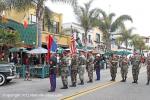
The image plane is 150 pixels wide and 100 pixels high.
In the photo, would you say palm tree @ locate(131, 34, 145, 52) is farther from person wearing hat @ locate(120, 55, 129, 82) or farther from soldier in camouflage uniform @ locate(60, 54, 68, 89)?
soldier in camouflage uniform @ locate(60, 54, 68, 89)

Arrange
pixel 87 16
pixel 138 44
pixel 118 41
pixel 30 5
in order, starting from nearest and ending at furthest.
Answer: pixel 30 5
pixel 87 16
pixel 118 41
pixel 138 44

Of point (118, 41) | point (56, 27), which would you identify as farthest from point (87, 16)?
point (118, 41)

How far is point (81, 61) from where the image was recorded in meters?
21.5

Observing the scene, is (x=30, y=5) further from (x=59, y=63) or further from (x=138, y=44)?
(x=138, y=44)

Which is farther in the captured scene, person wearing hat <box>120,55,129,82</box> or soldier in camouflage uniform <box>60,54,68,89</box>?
person wearing hat <box>120,55,129,82</box>

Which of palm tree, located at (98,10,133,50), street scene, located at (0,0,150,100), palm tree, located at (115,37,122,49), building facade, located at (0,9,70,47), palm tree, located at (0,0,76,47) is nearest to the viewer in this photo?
street scene, located at (0,0,150,100)

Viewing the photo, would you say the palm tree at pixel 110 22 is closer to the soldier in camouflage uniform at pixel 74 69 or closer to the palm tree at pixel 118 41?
the palm tree at pixel 118 41

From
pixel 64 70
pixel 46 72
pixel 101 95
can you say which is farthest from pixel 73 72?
pixel 46 72

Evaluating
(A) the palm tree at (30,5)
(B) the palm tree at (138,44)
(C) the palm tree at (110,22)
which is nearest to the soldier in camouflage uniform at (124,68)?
(A) the palm tree at (30,5)

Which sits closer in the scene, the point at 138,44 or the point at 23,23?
the point at 23,23

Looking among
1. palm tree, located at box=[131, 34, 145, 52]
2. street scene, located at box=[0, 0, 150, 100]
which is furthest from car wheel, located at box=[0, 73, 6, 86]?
palm tree, located at box=[131, 34, 145, 52]

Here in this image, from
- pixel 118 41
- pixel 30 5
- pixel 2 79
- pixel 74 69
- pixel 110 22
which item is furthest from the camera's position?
pixel 118 41

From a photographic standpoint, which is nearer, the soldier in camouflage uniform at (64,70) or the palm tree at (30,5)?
the soldier in camouflage uniform at (64,70)

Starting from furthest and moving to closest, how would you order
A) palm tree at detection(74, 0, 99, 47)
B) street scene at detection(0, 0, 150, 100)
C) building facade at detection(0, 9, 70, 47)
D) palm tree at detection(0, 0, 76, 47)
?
palm tree at detection(74, 0, 99, 47) → building facade at detection(0, 9, 70, 47) → palm tree at detection(0, 0, 76, 47) → street scene at detection(0, 0, 150, 100)
